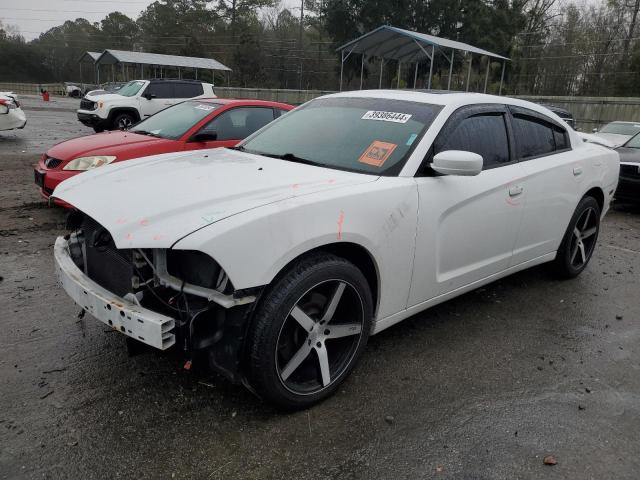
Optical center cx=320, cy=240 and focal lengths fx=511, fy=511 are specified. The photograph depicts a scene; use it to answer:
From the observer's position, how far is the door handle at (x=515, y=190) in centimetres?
365

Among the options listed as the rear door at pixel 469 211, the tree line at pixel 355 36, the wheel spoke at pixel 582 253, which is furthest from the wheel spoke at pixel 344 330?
the tree line at pixel 355 36

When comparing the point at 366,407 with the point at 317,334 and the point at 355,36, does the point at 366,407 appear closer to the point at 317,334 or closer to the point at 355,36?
the point at 317,334

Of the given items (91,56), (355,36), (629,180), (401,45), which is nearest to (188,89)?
(401,45)

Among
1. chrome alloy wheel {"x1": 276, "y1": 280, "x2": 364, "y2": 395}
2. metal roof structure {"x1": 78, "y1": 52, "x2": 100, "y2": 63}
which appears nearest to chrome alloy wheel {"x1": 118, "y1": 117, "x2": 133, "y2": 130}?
chrome alloy wheel {"x1": 276, "y1": 280, "x2": 364, "y2": 395}

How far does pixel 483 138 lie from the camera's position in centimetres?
362

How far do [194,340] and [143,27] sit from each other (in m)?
75.4

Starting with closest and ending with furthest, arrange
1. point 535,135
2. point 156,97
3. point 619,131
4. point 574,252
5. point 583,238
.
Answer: point 535,135 < point 574,252 < point 583,238 < point 619,131 < point 156,97

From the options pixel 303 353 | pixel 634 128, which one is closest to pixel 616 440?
pixel 303 353

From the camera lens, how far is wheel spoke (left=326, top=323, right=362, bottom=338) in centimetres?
274

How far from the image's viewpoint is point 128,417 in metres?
2.54

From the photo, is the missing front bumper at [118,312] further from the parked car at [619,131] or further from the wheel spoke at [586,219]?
the parked car at [619,131]

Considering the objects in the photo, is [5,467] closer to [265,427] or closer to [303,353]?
[265,427]

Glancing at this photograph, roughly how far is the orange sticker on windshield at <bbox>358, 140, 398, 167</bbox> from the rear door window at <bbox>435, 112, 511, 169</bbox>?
1.01 feet

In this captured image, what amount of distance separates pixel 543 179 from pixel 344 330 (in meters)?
2.24
